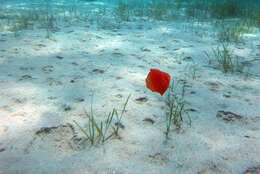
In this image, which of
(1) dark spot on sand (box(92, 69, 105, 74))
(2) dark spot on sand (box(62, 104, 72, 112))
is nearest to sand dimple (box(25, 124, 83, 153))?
(2) dark spot on sand (box(62, 104, 72, 112))

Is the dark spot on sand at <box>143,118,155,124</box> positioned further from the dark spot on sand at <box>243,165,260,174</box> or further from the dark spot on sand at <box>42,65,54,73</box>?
the dark spot on sand at <box>42,65,54,73</box>

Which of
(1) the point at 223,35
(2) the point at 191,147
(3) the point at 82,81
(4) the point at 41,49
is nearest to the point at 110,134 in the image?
(2) the point at 191,147

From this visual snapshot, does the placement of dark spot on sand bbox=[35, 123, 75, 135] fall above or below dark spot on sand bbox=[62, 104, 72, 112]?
below

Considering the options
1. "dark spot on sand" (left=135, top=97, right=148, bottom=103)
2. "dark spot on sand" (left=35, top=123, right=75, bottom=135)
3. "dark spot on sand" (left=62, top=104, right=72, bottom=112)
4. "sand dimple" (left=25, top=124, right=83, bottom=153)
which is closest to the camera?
"sand dimple" (left=25, top=124, right=83, bottom=153)

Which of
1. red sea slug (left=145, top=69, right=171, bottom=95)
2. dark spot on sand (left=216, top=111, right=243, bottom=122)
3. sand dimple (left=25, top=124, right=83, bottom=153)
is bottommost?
sand dimple (left=25, top=124, right=83, bottom=153)

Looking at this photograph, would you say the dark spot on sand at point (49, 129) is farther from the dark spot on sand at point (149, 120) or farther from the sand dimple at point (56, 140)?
the dark spot on sand at point (149, 120)

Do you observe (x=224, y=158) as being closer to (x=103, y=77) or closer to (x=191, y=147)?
(x=191, y=147)


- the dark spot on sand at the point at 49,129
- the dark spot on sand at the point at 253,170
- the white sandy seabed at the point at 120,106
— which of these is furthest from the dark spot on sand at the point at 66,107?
the dark spot on sand at the point at 253,170

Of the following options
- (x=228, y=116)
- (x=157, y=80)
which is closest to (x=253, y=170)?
(x=228, y=116)
